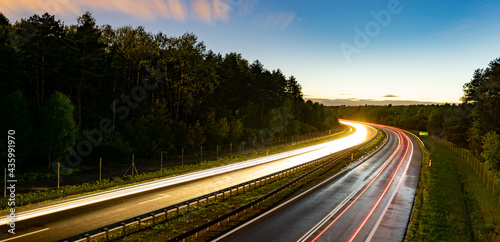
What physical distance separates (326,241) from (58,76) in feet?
125

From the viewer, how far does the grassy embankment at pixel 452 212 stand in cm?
1725

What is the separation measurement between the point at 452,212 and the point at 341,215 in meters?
10.3

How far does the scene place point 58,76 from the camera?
3722 cm

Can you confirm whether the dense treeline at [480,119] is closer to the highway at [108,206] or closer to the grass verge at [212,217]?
the grass verge at [212,217]

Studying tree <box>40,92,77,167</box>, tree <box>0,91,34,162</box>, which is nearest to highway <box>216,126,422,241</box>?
tree <box>40,92,77,167</box>

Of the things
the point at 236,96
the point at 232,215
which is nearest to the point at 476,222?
the point at 232,215

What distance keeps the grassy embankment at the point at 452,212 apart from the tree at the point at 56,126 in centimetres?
3102

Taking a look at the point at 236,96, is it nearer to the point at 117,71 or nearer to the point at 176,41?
the point at 176,41

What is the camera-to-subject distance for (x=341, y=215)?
18641mm

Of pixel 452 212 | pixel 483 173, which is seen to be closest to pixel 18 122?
pixel 452 212

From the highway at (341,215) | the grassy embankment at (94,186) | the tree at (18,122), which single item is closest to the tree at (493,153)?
the highway at (341,215)

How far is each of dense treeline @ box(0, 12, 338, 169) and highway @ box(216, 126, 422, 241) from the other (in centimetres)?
2372

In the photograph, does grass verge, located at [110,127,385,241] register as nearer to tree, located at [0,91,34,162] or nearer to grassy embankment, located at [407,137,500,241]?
grassy embankment, located at [407,137,500,241]

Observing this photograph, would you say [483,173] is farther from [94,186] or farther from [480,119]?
[94,186]
